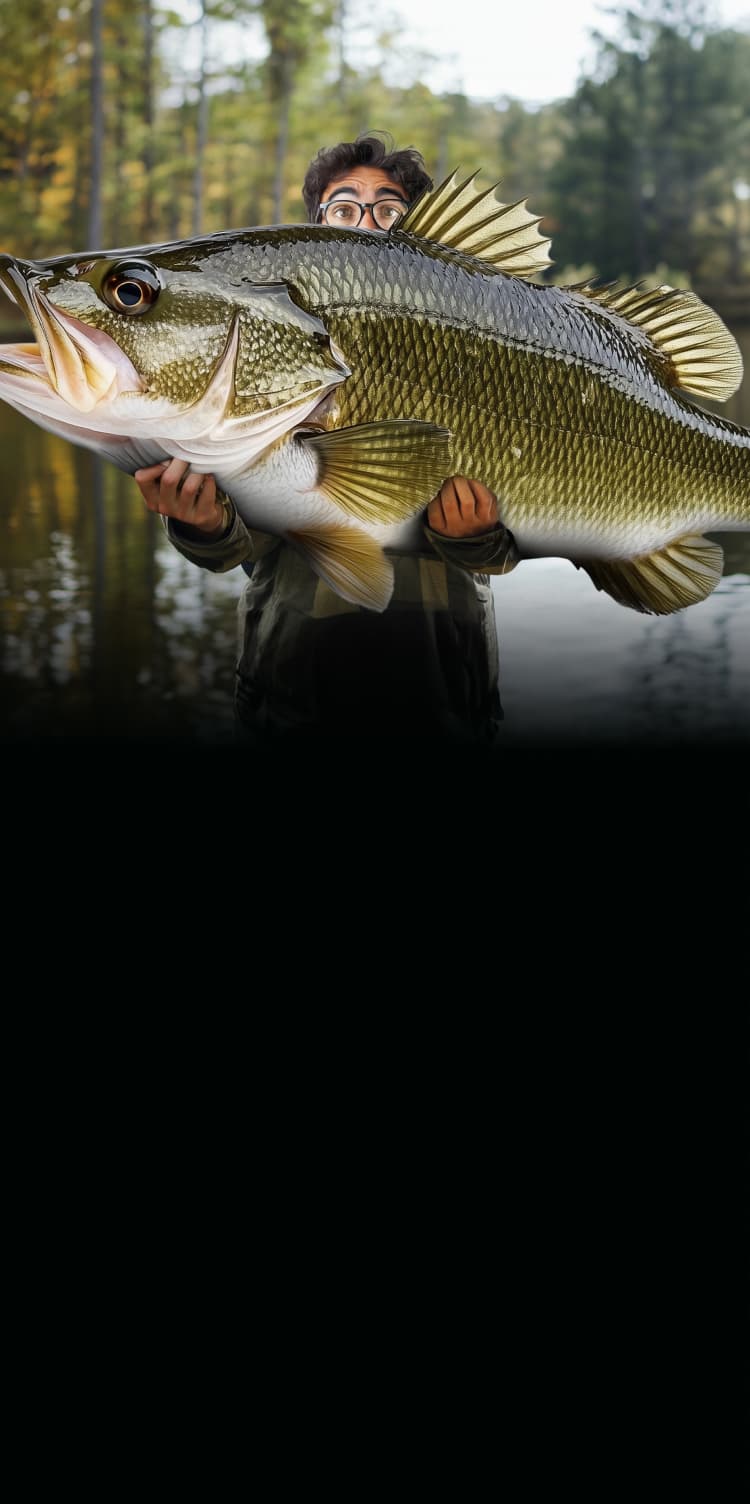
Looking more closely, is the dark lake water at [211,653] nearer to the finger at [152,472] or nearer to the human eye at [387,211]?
the human eye at [387,211]

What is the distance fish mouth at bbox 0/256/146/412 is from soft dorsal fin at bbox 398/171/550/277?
865 mm

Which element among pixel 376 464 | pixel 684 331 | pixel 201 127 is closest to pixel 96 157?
pixel 201 127

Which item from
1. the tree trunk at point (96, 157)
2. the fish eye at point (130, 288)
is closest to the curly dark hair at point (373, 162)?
the fish eye at point (130, 288)

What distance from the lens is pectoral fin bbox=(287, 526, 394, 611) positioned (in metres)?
3.16

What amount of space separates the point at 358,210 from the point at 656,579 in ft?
4.34

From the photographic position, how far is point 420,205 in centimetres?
333

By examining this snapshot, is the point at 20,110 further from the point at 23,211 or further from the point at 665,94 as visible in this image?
the point at 665,94

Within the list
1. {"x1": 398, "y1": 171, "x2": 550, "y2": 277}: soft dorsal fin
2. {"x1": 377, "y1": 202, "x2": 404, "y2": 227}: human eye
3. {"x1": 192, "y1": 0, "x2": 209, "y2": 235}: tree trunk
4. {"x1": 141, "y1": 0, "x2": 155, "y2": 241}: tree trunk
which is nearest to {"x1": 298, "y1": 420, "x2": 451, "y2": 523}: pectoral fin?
{"x1": 398, "y1": 171, "x2": 550, "y2": 277}: soft dorsal fin

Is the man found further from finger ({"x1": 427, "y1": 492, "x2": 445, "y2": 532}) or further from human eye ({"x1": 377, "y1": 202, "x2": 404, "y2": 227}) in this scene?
finger ({"x1": 427, "y1": 492, "x2": 445, "y2": 532})

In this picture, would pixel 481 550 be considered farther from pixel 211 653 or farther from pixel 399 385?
pixel 211 653

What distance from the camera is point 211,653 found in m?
15.0

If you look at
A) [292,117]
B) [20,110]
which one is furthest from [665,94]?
[20,110]

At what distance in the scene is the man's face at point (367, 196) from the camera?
12.5ft

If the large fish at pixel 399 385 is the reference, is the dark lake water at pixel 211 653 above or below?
below
